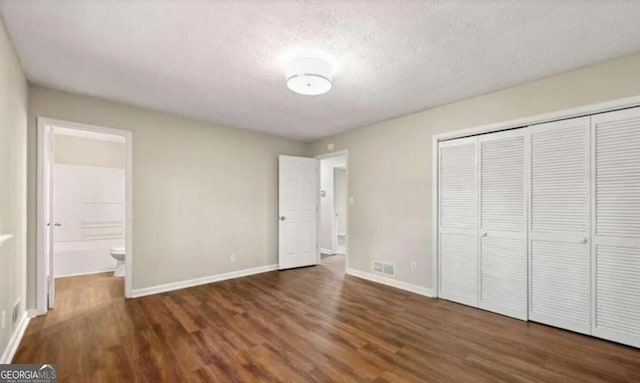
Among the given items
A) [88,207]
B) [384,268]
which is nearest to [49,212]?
[88,207]

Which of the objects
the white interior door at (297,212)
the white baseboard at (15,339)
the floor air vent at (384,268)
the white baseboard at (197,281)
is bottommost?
the white baseboard at (197,281)

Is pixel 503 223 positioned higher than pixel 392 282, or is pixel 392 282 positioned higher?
pixel 503 223

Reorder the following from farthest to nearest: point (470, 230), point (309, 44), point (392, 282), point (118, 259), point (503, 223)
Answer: point (118, 259), point (392, 282), point (470, 230), point (503, 223), point (309, 44)

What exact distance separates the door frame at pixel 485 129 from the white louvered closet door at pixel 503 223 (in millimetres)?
93

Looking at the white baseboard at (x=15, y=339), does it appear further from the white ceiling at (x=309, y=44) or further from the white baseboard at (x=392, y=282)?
the white baseboard at (x=392, y=282)

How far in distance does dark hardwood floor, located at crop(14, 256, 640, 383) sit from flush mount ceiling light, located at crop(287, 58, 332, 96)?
2.24 meters

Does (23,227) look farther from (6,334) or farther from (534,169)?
(534,169)

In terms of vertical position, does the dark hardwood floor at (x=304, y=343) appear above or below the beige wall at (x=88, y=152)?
below

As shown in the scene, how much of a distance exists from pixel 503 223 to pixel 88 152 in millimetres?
6515

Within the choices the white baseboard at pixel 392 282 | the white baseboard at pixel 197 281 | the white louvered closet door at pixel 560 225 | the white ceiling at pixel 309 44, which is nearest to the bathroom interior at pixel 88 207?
the white baseboard at pixel 197 281

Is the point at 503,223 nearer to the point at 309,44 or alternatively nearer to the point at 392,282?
the point at 392,282

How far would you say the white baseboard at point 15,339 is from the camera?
2.07 m

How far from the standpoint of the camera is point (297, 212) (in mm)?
5281

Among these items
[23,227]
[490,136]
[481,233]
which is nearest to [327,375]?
[481,233]
